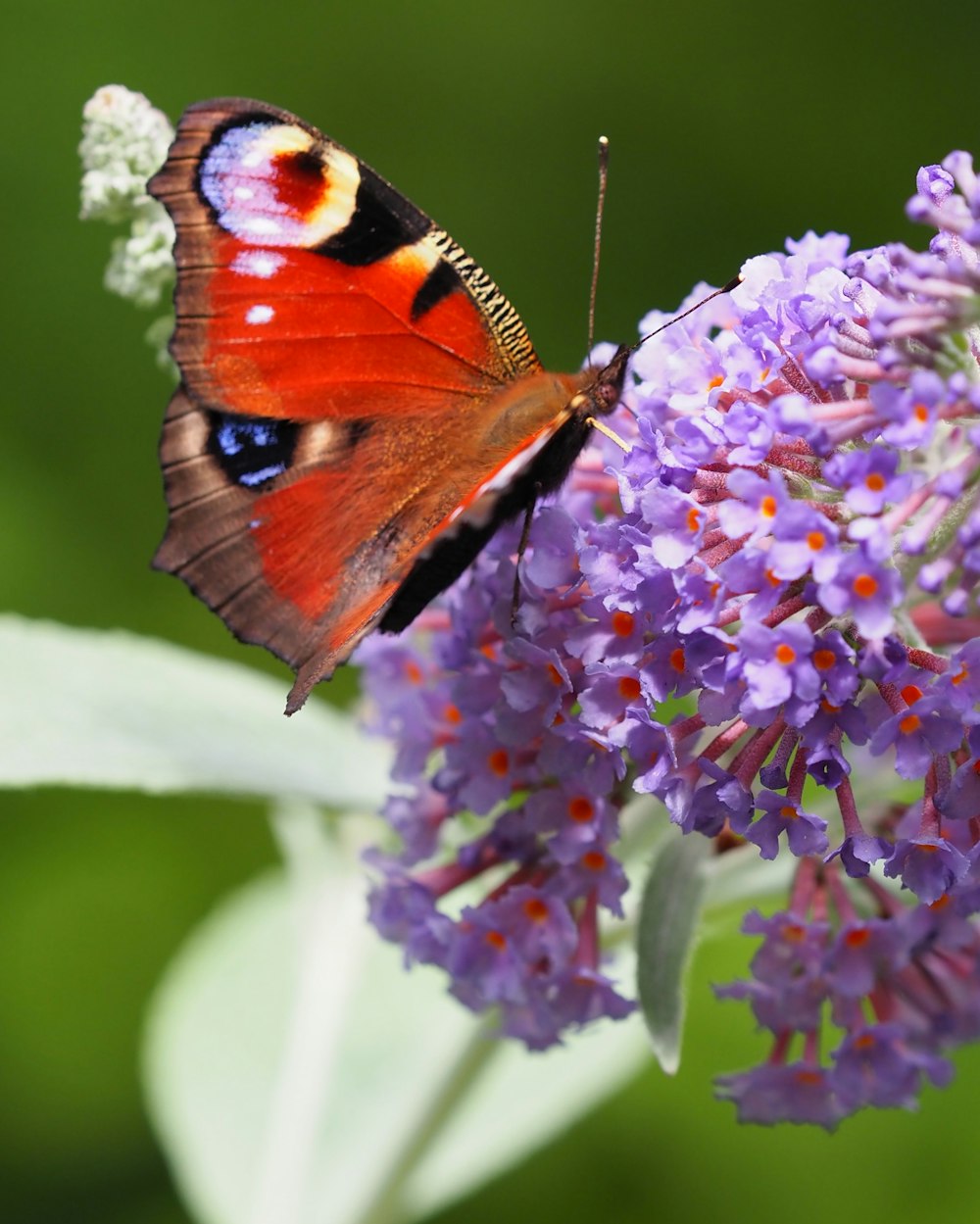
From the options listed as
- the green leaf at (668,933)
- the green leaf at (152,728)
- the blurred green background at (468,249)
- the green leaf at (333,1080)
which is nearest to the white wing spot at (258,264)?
the green leaf at (152,728)

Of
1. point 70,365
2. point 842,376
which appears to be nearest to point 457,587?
point 842,376

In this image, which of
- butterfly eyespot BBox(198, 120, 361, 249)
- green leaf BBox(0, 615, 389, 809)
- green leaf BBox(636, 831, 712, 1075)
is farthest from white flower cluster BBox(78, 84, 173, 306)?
green leaf BBox(636, 831, 712, 1075)

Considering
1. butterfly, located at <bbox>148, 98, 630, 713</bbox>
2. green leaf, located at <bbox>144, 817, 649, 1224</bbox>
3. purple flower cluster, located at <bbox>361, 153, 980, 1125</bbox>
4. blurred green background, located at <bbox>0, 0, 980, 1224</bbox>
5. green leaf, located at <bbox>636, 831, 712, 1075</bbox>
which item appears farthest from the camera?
blurred green background, located at <bbox>0, 0, 980, 1224</bbox>

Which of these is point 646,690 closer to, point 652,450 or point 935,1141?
point 652,450

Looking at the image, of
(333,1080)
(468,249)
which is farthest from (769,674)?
(468,249)

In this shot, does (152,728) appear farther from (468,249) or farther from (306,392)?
(468,249)

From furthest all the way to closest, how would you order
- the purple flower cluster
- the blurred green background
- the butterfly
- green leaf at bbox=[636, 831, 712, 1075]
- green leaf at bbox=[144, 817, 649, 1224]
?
1. the blurred green background
2. green leaf at bbox=[144, 817, 649, 1224]
3. the butterfly
4. green leaf at bbox=[636, 831, 712, 1075]
5. the purple flower cluster

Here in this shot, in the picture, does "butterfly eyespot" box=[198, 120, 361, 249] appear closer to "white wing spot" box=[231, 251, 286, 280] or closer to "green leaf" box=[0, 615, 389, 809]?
"white wing spot" box=[231, 251, 286, 280]
